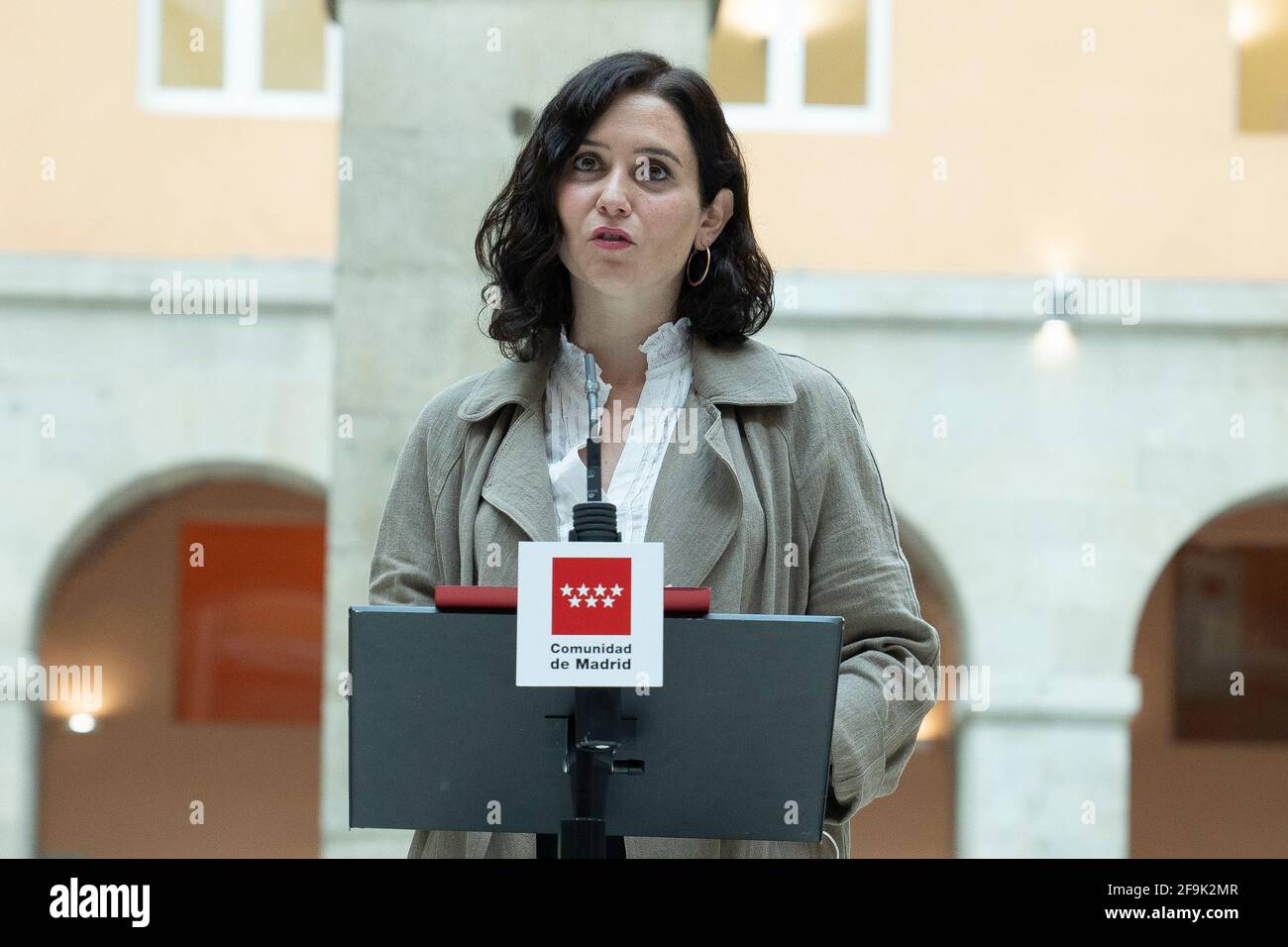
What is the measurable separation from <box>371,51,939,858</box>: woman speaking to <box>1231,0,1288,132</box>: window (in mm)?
9200

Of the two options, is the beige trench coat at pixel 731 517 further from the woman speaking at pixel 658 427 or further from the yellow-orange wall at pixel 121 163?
the yellow-orange wall at pixel 121 163

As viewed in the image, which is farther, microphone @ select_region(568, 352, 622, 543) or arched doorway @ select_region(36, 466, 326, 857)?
arched doorway @ select_region(36, 466, 326, 857)

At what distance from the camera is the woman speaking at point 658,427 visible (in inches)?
92.0

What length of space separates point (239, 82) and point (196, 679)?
15.5ft

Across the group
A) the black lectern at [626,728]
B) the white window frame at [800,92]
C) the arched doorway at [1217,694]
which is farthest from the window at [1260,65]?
the black lectern at [626,728]

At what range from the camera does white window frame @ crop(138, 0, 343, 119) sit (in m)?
11.0

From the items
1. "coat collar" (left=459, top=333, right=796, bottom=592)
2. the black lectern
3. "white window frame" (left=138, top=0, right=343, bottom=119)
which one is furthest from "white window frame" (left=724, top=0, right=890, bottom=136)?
the black lectern

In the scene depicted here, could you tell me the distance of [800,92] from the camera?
11.0 metres

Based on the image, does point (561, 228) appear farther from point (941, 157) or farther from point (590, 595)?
point (941, 157)

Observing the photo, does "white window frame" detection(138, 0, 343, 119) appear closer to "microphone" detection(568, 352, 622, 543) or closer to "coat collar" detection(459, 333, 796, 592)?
"coat collar" detection(459, 333, 796, 592)
